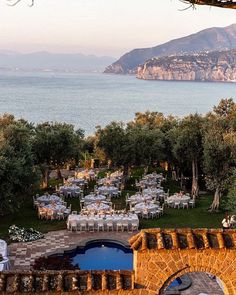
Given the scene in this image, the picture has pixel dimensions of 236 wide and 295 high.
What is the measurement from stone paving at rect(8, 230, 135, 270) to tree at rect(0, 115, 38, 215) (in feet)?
7.99

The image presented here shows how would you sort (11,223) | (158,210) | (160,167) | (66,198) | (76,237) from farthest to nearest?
(160,167) < (66,198) < (158,210) < (11,223) < (76,237)

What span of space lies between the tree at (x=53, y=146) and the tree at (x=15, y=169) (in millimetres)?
3663

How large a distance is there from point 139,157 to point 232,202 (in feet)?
50.0

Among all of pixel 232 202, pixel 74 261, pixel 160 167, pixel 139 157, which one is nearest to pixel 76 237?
pixel 74 261

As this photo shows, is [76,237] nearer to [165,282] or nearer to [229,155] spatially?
[229,155]

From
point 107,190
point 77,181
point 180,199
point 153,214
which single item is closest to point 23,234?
point 153,214

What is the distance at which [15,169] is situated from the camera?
71.9 ft

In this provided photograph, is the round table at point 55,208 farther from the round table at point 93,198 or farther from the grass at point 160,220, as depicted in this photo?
the round table at point 93,198

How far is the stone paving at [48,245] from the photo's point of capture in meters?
17.9

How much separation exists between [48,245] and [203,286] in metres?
7.51

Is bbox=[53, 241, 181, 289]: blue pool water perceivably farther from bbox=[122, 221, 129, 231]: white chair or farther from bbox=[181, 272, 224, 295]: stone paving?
bbox=[181, 272, 224, 295]: stone paving

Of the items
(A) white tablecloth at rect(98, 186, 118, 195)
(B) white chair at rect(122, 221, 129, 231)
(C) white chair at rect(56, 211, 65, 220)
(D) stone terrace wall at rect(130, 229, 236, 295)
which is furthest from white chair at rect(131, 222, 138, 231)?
(D) stone terrace wall at rect(130, 229, 236, 295)

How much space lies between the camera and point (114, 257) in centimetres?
1930

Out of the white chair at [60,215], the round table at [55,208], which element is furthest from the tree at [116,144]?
the white chair at [60,215]
